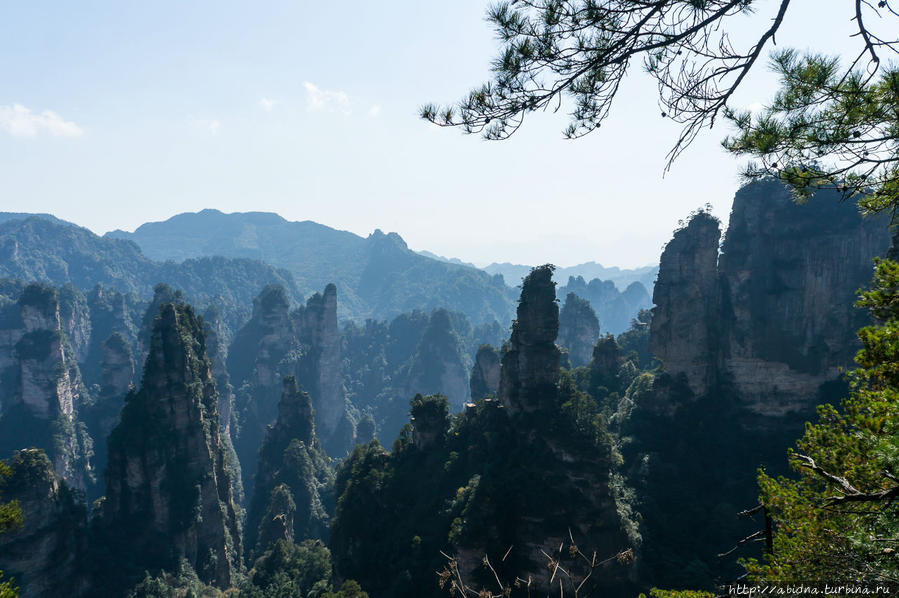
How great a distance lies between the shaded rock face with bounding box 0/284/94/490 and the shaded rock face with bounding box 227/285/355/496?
27557mm

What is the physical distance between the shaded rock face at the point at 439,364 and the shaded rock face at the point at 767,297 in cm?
7668

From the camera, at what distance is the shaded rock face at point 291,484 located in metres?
48.8

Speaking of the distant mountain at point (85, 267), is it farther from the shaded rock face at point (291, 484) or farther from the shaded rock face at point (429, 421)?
the shaded rock face at point (429, 421)

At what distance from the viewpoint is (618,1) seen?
25.6ft

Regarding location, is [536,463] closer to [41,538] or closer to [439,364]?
[41,538]

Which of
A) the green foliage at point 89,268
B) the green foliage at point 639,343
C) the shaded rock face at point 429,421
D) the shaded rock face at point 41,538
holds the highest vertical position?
the green foliage at point 89,268

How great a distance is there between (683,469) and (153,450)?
39653mm

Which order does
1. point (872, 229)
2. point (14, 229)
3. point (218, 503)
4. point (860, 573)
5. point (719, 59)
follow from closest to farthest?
point (860, 573)
point (719, 59)
point (872, 229)
point (218, 503)
point (14, 229)

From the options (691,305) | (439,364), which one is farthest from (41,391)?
(691,305)

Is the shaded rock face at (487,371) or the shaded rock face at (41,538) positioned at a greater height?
the shaded rock face at (487,371)

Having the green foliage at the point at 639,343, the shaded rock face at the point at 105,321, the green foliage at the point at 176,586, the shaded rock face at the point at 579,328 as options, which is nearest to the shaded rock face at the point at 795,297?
the green foliage at the point at 639,343

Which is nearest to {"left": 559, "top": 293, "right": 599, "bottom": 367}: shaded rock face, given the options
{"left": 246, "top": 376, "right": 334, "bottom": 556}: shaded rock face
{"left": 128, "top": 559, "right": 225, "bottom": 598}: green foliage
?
{"left": 246, "top": 376, "right": 334, "bottom": 556}: shaded rock face

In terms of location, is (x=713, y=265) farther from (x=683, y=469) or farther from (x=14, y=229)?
(x=14, y=229)

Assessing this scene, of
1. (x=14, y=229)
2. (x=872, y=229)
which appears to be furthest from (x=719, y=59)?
(x=14, y=229)
